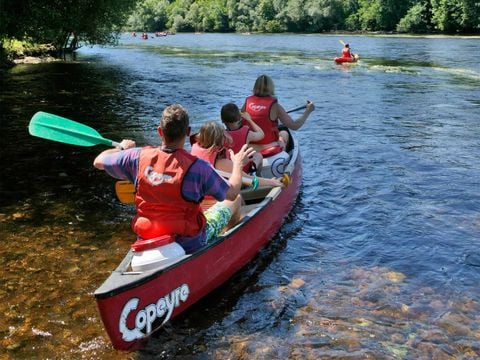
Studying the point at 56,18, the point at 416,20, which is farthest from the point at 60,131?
the point at 416,20

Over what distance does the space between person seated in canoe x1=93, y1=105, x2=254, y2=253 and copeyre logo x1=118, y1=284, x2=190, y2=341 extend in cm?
40

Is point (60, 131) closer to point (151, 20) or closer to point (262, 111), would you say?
point (262, 111)

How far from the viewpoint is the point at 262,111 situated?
7.47m

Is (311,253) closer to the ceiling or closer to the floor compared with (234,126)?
closer to the floor

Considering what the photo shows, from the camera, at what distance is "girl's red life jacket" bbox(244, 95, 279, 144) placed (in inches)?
294

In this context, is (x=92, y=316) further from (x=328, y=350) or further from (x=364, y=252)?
(x=364, y=252)

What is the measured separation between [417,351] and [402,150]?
24.1 ft

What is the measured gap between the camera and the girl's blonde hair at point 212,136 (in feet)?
17.1

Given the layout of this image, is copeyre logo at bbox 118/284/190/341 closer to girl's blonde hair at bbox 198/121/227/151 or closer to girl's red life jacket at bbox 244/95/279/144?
girl's blonde hair at bbox 198/121/227/151

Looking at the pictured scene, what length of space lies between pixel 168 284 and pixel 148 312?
11.0 inches

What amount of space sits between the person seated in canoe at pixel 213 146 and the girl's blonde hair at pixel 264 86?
2.09m

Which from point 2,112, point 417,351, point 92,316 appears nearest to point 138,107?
point 2,112

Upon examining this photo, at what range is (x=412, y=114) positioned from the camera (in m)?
15.3

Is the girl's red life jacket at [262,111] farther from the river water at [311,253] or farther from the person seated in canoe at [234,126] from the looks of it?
the river water at [311,253]
